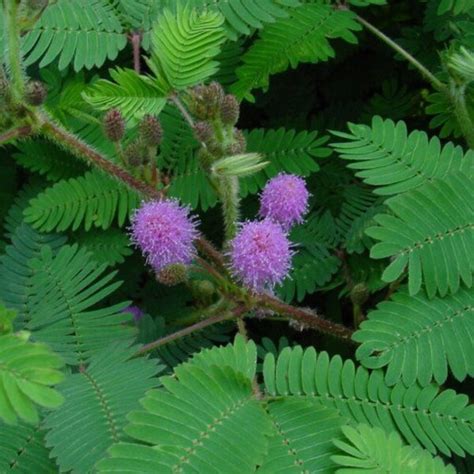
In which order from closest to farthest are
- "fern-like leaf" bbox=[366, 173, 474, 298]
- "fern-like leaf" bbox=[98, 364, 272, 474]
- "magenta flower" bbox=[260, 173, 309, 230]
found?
"fern-like leaf" bbox=[98, 364, 272, 474]
"fern-like leaf" bbox=[366, 173, 474, 298]
"magenta flower" bbox=[260, 173, 309, 230]

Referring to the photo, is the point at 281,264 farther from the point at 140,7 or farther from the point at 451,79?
the point at 140,7

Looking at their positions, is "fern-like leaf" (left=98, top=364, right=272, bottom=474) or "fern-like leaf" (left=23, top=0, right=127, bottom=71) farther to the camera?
"fern-like leaf" (left=23, top=0, right=127, bottom=71)

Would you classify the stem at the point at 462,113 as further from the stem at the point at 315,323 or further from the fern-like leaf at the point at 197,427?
the fern-like leaf at the point at 197,427

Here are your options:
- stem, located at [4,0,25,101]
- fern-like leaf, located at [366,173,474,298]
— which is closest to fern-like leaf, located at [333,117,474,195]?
fern-like leaf, located at [366,173,474,298]

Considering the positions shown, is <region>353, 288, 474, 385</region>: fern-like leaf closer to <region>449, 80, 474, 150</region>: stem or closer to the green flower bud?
the green flower bud

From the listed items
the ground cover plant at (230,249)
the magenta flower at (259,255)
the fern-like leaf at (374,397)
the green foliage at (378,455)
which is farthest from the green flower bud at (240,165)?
the green foliage at (378,455)

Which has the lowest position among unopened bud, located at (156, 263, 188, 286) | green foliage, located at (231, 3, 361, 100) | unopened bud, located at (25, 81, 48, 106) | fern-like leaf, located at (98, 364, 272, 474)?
fern-like leaf, located at (98, 364, 272, 474)

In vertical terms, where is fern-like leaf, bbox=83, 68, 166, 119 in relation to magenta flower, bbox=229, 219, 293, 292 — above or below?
above
